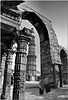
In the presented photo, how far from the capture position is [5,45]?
5047mm

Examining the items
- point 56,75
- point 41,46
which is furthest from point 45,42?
point 56,75

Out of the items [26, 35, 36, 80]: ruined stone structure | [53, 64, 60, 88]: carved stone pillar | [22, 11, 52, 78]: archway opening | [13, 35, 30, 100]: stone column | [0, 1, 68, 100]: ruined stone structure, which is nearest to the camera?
[13, 35, 30, 100]: stone column

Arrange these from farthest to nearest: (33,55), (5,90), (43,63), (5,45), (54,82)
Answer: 1. (33,55)
2. (43,63)
3. (54,82)
4. (5,45)
5. (5,90)

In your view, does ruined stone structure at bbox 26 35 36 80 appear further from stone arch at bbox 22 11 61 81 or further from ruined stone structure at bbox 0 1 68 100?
ruined stone structure at bbox 0 1 68 100

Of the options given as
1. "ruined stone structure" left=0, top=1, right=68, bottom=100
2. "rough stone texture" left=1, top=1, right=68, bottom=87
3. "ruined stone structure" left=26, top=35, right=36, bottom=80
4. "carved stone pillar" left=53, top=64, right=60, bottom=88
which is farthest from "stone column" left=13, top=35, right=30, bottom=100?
"ruined stone structure" left=26, top=35, right=36, bottom=80

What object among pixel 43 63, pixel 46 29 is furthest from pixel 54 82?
pixel 46 29

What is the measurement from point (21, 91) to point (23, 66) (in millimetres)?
774

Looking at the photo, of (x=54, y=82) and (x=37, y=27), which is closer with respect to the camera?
(x=54, y=82)

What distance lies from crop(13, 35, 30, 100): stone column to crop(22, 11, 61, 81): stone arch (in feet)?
21.9

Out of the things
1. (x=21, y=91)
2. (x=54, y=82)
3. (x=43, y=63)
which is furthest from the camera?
(x=43, y=63)

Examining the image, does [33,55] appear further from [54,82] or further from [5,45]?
[5,45]

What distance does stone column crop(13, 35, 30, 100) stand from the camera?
324cm

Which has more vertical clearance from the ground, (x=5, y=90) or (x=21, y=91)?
(x=21, y=91)

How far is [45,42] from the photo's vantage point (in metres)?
11.0
